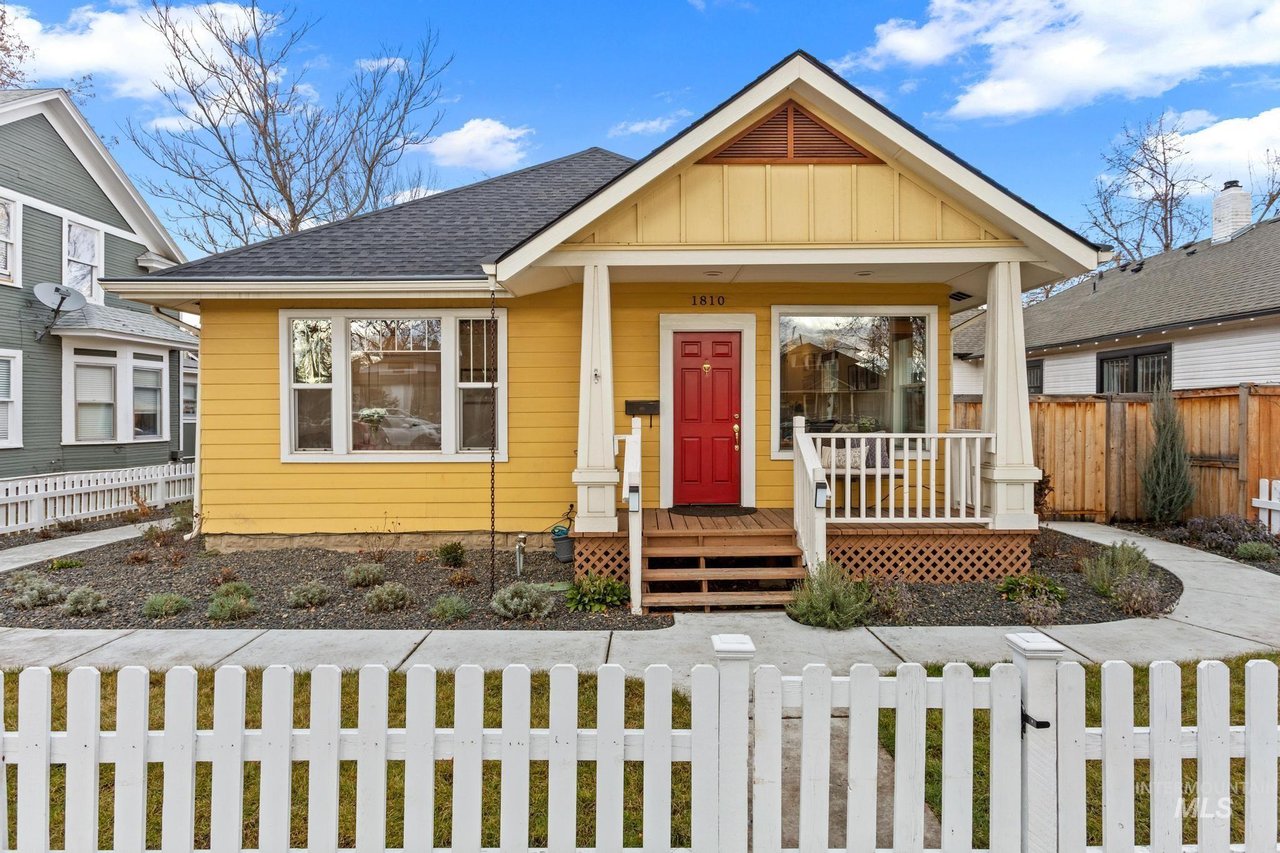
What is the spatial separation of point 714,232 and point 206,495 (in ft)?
21.5

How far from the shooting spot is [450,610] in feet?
17.4

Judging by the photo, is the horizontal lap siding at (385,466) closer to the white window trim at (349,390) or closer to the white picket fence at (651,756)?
the white window trim at (349,390)

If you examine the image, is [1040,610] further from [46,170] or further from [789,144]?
[46,170]

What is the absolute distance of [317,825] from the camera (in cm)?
208

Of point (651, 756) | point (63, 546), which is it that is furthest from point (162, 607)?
point (651, 756)

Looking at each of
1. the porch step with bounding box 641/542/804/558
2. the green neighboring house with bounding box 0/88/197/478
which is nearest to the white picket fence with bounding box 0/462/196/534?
the green neighboring house with bounding box 0/88/197/478

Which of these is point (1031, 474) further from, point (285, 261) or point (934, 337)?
point (285, 261)

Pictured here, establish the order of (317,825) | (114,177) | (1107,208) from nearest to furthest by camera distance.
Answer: (317,825), (114,177), (1107,208)

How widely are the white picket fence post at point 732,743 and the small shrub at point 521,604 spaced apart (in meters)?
3.36

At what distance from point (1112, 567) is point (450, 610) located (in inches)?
239

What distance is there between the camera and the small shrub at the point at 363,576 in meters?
6.19

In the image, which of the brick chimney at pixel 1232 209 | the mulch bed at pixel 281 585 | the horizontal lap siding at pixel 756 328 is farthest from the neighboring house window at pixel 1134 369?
the mulch bed at pixel 281 585

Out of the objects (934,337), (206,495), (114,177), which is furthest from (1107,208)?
(114,177)

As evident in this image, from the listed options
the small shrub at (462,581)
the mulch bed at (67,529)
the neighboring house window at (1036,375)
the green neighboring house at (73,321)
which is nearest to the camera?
the small shrub at (462,581)
